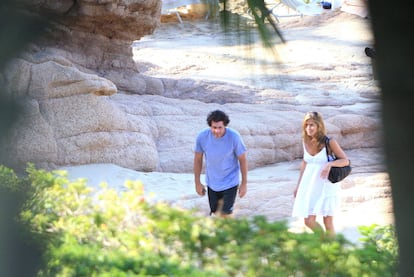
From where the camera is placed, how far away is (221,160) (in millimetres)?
7086

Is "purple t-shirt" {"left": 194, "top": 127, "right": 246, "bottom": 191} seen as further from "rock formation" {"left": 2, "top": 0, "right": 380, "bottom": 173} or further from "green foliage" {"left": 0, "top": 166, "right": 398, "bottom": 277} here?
"rock formation" {"left": 2, "top": 0, "right": 380, "bottom": 173}

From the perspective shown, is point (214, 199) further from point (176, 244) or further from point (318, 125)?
point (176, 244)

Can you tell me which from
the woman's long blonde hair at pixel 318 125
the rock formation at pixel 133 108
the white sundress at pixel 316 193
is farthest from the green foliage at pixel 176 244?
the rock formation at pixel 133 108

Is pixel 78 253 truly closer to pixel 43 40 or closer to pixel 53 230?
pixel 53 230

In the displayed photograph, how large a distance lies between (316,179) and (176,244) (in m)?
1.72

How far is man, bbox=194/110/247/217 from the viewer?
7062 mm

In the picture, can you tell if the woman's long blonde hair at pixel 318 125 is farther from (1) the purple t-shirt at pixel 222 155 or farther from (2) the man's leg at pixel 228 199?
(2) the man's leg at pixel 228 199

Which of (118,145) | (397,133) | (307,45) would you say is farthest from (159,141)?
(307,45)

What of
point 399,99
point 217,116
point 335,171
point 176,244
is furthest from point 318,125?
point 399,99

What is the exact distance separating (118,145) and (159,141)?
134cm

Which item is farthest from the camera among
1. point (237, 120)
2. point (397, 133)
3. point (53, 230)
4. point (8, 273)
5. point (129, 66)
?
point (129, 66)

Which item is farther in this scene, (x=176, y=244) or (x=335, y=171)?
(x=335, y=171)

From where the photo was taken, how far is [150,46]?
1123 inches

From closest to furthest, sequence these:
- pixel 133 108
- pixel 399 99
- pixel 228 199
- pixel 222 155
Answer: pixel 399 99 → pixel 222 155 → pixel 228 199 → pixel 133 108
